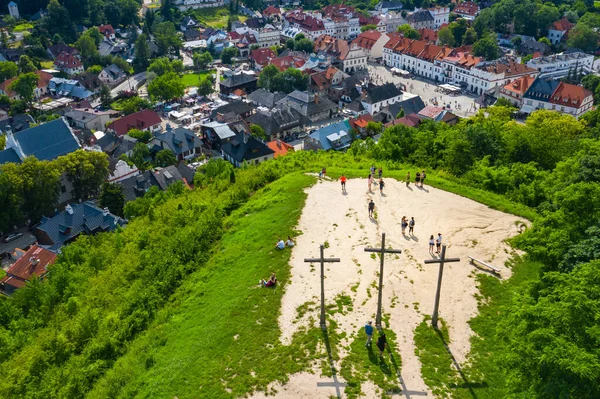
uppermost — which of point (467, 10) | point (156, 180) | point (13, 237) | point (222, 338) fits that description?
point (222, 338)

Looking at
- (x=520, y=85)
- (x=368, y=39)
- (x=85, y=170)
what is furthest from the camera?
(x=368, y=39)

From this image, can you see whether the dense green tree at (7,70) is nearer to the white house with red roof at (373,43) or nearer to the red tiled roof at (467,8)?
the white house with red roof at (373,43)

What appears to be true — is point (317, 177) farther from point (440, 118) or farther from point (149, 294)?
point (440, 118)

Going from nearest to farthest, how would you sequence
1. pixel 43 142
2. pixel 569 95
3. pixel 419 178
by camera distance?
pixel 419 178, pixel 43 142, pixel 569 95

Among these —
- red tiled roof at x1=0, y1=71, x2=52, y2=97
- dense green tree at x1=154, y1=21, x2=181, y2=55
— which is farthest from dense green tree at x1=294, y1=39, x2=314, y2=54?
red tiled roof at x1=0, y1=71, x2=52, y2=97

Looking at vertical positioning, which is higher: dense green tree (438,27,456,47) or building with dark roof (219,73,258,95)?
dense green tree (438,27,456,47)

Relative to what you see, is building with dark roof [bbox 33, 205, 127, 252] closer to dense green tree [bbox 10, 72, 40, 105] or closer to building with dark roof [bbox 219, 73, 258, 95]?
dense green tree [bbox 10, 72, 40, 105]

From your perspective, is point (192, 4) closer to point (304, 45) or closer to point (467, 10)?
point (304, 45)

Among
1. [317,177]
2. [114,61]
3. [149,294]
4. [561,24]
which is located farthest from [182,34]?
[149,294]

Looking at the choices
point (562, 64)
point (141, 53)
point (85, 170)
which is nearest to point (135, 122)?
point (85, 170)
